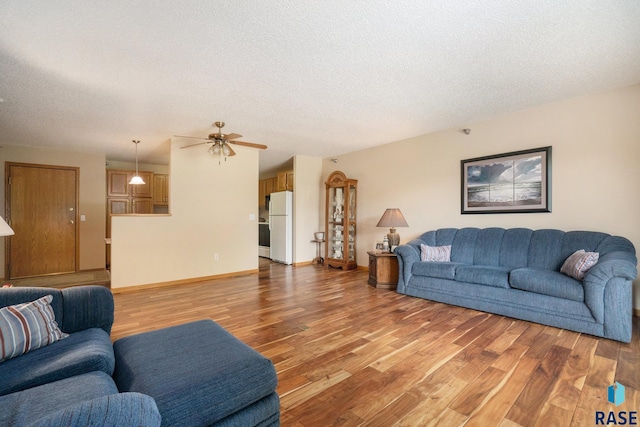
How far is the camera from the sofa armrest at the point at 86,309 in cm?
184

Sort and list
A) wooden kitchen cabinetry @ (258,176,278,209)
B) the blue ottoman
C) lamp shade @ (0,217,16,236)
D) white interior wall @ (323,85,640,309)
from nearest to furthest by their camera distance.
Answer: the blue ottoman
lamp shade @ (0,217,16,236)
white interior wall @ (323,85,640,309)
wooden kitchen cabinetry @ (258,176,278,209)

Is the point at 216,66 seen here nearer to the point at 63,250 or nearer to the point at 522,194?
the point at 522,194

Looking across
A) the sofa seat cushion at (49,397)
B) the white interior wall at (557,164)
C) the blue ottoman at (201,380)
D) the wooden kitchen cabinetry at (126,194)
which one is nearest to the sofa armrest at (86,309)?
the blue ottoman at (201,380)

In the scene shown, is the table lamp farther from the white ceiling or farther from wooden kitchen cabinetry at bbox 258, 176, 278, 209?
wooden kitchen cabinetry at bbox 258, 176, 278, 209

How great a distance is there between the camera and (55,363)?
1.39m

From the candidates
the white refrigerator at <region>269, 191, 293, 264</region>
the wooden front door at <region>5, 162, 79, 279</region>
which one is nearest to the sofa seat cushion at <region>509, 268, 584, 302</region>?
the white refrigerator at <region>269, 191, 293, 264</region>

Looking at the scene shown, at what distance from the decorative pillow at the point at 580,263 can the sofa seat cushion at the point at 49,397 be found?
3.70 m

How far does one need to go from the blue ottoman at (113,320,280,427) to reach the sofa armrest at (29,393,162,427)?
0.98ft

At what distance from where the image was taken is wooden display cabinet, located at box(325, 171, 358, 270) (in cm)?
587

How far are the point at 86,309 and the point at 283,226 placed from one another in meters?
4.72

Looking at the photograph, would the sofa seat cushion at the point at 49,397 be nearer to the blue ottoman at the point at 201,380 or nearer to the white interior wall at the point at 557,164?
the blue ottoman at the point at 201,380

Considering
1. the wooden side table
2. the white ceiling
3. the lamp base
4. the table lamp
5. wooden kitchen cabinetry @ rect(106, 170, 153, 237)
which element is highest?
the white ceiling

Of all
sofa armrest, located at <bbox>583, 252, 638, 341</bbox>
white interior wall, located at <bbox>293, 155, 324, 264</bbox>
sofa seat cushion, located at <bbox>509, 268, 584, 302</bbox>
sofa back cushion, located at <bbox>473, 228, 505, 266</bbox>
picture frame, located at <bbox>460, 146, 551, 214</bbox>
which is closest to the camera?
sofa armrest, located at <bbox>583, 252, 638, 341</bbox>

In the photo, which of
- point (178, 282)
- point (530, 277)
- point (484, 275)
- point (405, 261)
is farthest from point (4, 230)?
point (530, 277)
